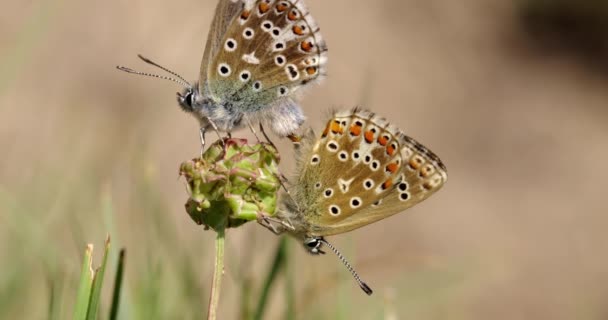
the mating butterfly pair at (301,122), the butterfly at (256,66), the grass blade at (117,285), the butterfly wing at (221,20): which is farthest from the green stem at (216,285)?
the butterfly wing at (221,20)

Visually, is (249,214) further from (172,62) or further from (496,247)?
(496,247)

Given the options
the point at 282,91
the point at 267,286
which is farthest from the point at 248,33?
the point at 267,286

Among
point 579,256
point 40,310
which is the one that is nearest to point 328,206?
point 40,310

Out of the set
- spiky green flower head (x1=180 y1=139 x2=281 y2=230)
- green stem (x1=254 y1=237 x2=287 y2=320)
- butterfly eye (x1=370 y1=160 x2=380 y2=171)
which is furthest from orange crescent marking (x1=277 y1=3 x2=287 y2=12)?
spiky green flower head (x1=180 y1=139 x2=281 y2=230)

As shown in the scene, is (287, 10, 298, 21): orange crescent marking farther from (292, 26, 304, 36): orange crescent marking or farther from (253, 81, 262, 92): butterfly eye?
(253, 81, 262, 92): butterfly eye

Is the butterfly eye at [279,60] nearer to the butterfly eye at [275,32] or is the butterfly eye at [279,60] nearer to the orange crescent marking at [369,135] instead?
the butterfly eye at [275,32]
